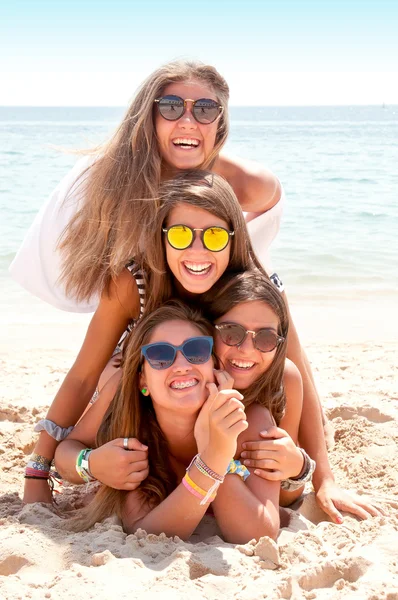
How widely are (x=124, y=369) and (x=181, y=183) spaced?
809mm

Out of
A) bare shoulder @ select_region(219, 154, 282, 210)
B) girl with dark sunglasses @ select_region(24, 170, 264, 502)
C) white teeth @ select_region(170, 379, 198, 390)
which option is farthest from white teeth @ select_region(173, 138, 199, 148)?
white teeth @ select_region(170, 379, 198, 390)

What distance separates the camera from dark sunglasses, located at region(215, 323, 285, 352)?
284cm

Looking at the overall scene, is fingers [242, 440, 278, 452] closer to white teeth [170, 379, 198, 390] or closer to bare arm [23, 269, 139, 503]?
white teeth [170, 379, 198, 390]

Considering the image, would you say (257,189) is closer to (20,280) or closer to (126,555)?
(20,280)

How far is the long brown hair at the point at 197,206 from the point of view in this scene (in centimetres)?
297

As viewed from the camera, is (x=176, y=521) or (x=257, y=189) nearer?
(x=176, y=521)

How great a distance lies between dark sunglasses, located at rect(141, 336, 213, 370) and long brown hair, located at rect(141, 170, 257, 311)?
1.31 ft

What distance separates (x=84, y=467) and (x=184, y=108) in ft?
5.36

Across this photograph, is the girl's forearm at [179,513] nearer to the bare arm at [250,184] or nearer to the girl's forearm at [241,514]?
the girl's forearm at [241,514]

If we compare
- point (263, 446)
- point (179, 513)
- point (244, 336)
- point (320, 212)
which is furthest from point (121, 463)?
point (320, 212)

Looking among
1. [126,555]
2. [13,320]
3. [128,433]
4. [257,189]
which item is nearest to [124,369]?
[128,433]

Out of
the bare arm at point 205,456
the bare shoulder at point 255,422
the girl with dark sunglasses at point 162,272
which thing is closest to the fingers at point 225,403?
the bare arm at point 205,456

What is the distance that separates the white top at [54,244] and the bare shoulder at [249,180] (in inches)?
4.7

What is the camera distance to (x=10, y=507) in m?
3.09
